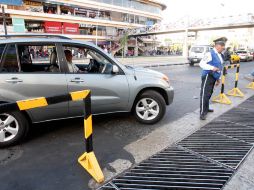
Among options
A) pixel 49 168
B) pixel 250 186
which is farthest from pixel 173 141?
pixel 49 168

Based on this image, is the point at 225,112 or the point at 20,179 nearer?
the point at 20,179

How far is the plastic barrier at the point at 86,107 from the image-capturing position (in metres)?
2.39

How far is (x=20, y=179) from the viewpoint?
9.98ft

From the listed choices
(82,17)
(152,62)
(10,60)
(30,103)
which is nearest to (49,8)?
(82,17)

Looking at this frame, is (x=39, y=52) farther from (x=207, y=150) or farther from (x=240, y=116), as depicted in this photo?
(x=240, y=116)

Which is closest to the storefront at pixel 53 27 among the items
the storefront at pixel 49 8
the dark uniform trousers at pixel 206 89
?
the storefront at pixel 49 8

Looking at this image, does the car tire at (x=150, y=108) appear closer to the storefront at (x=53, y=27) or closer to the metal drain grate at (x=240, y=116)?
the metal drain grate at (x=240, y=116)

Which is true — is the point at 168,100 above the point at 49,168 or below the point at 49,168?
above

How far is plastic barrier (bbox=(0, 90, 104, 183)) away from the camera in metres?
2.39

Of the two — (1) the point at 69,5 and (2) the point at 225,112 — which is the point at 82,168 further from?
(1) the point at 69,5

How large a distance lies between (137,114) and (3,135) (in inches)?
97.4

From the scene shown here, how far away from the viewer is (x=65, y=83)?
4.14 metres

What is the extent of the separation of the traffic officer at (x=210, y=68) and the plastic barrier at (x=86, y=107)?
313cm

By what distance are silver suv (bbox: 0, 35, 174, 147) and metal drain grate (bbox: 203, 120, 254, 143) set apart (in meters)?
1.09
